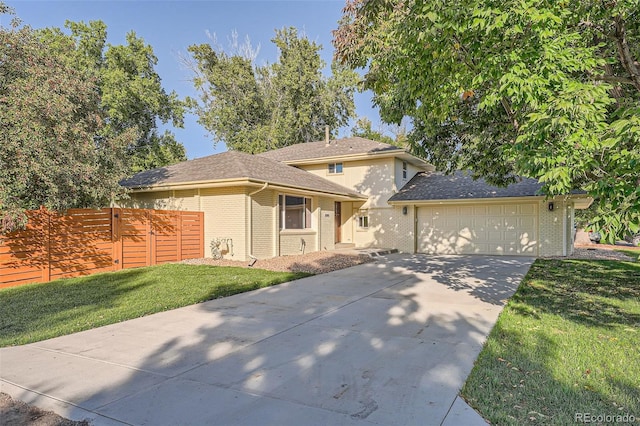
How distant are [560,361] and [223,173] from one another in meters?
10.9

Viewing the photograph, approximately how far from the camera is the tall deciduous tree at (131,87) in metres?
22.1

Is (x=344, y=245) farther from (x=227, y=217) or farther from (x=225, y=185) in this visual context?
(x=225, y=185)

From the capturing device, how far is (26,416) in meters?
3.07

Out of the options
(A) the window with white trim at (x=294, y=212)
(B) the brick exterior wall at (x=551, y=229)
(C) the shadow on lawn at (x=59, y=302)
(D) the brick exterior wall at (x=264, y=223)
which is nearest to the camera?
(C) the shadow on lawn at (x=59, y=302)

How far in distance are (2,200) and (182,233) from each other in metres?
5.29

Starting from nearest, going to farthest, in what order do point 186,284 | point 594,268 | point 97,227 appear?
point 186,284 < point 97,227 < point 594,268

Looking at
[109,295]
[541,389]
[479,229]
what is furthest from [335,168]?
[541,389]

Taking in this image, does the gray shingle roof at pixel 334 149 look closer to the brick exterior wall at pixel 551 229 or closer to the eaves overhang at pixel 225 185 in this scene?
the eaves overhang at pixel 225 185

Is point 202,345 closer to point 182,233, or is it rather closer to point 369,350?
point 369,350

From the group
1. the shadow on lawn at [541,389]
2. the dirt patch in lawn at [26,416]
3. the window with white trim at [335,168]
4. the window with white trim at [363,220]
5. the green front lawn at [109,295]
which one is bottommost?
the dirt patch in lawn at [26,416]

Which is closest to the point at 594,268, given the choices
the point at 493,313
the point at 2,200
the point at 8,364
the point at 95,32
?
the point at 493,313

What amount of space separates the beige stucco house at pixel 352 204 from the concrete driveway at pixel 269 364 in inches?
233

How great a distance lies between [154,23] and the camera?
54.7ft

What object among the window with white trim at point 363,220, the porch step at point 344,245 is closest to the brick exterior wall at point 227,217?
the porch step at point 344,245
